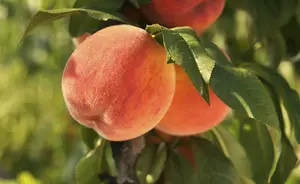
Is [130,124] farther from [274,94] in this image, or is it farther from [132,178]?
[274,94]

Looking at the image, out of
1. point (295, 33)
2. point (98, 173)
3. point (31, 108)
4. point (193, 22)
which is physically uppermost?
point (193, 22)

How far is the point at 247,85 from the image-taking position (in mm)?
674

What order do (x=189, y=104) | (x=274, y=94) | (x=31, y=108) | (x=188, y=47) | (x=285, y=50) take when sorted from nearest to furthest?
(x=188, y=47), (x=189, y=104), (x=274, y=94), (x=285, y=50), (x=31, y=108)

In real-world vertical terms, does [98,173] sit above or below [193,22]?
below

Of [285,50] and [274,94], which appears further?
[285,50]

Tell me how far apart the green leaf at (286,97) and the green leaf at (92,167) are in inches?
11.1

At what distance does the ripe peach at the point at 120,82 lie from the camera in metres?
0.69

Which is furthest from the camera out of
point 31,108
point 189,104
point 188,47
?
point 31,108

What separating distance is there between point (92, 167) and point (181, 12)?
296 mm

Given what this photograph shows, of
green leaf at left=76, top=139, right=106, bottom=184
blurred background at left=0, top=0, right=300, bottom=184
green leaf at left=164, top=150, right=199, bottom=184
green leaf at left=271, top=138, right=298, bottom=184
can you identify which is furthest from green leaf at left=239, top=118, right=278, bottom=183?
blurred background at left=0, top=0, right=300, bottom=184

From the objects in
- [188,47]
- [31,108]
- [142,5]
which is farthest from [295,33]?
[31,108]

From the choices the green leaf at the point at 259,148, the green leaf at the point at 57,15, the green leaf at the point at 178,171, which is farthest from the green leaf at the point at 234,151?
the green leaf at the point at 57,15

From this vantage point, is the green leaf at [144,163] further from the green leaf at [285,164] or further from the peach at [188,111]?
the green leaf at [285,164]

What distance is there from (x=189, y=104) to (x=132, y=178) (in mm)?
157
